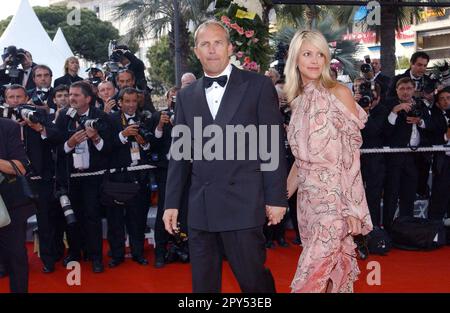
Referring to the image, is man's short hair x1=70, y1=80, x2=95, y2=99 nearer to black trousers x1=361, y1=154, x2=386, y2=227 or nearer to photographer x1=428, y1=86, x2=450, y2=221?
black trousers x1=361, y1=154, x2=386, y2=227

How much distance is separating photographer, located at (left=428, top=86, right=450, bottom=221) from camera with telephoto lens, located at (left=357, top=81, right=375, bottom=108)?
87cm

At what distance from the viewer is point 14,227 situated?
170 inches

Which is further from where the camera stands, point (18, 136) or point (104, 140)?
point (104, 140)

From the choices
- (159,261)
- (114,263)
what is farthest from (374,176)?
(114,263)

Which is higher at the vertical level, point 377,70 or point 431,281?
point 377,70

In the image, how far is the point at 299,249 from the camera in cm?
670

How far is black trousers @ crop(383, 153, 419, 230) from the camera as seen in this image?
22.6 feet

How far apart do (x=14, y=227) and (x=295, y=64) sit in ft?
7.04

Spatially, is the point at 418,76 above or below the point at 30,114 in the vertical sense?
above

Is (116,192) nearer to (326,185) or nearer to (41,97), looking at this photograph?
(41,97)
